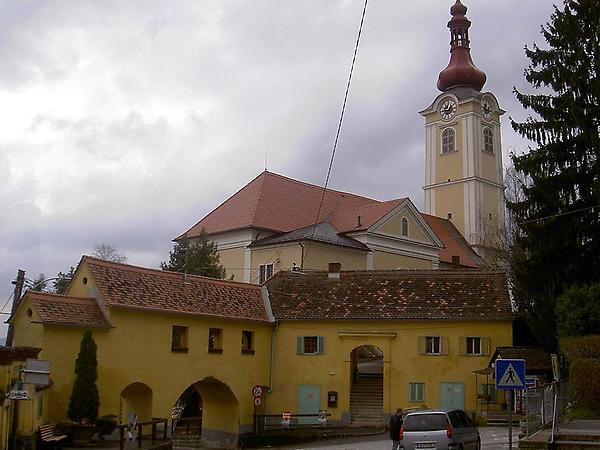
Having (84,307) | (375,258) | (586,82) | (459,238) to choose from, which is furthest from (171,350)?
(459,238)

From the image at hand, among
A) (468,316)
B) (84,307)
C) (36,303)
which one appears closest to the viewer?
(36,303)

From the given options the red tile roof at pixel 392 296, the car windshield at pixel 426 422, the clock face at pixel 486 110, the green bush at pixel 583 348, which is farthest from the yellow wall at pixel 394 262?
the car windshield at pixel 426 422

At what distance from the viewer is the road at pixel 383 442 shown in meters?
25.1

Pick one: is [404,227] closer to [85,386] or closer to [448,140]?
[448,140]

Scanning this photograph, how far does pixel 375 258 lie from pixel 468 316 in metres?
18.8

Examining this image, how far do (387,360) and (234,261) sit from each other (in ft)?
68.1

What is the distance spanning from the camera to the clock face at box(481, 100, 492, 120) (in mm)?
74375

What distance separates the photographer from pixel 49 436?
84.7ft

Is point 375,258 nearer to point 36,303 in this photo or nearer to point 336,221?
point 336,221

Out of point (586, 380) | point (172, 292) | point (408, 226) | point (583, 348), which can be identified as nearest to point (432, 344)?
point (172, 292)

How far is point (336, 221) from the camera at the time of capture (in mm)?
58312

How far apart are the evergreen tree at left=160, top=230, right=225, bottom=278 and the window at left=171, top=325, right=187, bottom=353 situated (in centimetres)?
1622

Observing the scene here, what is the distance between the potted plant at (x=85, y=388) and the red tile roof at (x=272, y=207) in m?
25.6

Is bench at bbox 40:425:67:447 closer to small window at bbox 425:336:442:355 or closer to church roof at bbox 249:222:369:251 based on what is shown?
small window at bbox 425:336:442:355
